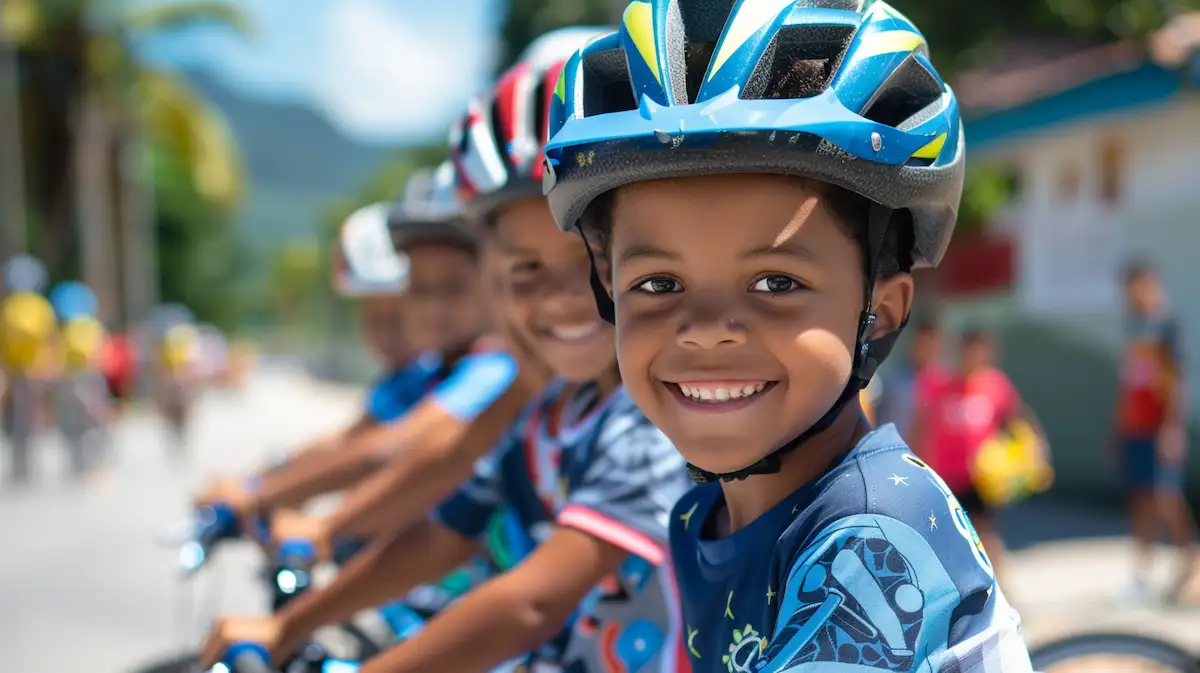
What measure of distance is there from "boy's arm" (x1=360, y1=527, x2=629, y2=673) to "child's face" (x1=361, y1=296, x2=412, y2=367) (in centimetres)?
279

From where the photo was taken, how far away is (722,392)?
154cm

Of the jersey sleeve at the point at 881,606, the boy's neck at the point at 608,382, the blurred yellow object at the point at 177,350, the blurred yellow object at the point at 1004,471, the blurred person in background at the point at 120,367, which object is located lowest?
the blurred person in background at the point at 120,367

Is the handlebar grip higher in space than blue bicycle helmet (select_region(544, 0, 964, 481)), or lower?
lower

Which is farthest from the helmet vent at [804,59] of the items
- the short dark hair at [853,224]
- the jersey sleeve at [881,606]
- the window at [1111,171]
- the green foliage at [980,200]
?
the green foliage at [980,200]

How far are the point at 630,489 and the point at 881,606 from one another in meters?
0.78

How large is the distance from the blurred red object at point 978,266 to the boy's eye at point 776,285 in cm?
1138

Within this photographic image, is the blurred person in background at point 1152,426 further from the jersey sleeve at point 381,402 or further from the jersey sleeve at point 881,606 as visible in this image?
the jersey sleeve at point 881,606

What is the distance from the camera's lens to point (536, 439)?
2.58 meters

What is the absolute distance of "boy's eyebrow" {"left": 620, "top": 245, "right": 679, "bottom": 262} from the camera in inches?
61.1

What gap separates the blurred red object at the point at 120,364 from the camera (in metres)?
22.9

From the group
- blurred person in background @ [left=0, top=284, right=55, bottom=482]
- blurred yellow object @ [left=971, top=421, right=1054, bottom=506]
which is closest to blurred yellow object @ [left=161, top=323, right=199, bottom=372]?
blurred person in background @ [left=0, top=284, right=55, bottom=482]

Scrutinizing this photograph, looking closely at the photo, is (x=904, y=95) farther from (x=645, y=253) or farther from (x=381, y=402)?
(x=381, y=402)

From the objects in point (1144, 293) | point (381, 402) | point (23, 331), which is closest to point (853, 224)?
point (381, 402)

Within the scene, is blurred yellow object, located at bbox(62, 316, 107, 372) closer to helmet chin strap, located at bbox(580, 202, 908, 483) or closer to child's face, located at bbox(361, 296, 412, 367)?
child's face, located at bbox(361, 296, 412, 367)
